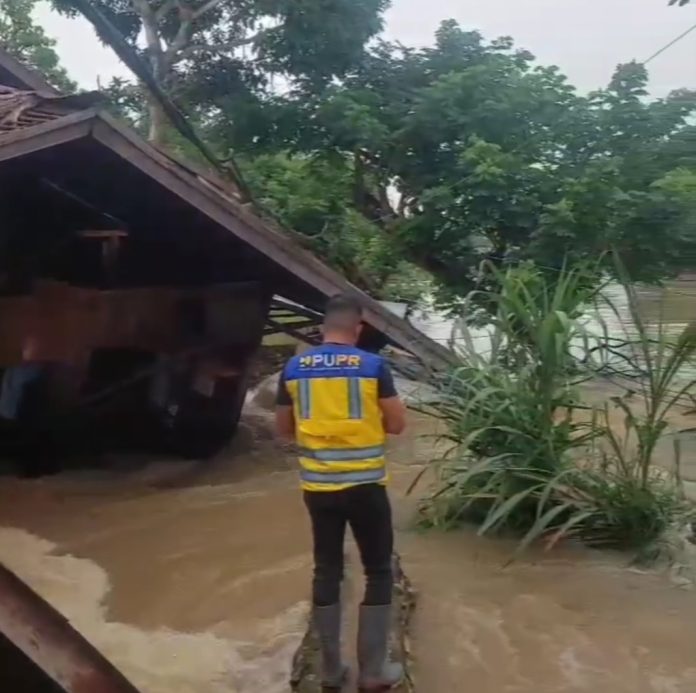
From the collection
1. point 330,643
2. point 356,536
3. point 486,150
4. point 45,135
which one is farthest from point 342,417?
point 486,150

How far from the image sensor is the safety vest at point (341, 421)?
385 cm

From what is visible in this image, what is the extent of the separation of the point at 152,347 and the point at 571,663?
16.5ft

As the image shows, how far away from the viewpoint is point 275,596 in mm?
5469

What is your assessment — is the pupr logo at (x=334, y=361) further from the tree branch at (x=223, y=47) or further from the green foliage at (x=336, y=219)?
the tree branch at (x=223, y=47)

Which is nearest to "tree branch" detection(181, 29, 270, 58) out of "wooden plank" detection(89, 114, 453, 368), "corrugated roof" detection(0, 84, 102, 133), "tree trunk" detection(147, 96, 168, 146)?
"tree trunk" detection(147, 96, 168, 146)

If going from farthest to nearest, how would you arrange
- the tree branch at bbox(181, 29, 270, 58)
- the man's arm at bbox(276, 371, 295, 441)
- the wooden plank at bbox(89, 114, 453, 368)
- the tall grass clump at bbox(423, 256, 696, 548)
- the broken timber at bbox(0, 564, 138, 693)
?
the tree branch at bbox(181, 29, 270, 58) < the wooden plank at bbox(89, 114, 453, 368) < the tall grass clump at bbox(423, 256, 696, 548) < the man's arm at bbox(276, 371, 295, 441) < the broken timber at bbox(0, 564, 138, 693)

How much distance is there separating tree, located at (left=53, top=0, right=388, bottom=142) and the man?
12069 millimetres

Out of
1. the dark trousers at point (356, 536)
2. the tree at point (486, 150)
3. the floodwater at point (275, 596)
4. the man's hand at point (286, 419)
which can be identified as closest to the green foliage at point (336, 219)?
the tree at point (486, 150)

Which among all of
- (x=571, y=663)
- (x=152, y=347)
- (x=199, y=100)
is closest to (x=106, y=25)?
(x=152, y=347)

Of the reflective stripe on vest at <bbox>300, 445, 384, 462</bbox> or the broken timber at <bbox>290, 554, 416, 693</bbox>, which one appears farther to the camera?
the broken timber at <bbox>290, 554, 416, 693</bbox>

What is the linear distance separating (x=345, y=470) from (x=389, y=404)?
0.30m

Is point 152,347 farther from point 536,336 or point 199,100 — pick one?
point 199,100

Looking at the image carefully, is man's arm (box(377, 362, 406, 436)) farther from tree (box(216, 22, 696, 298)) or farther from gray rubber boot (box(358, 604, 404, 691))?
tree (box(216, 22, 696, 298))

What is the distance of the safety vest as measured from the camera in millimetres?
3848
